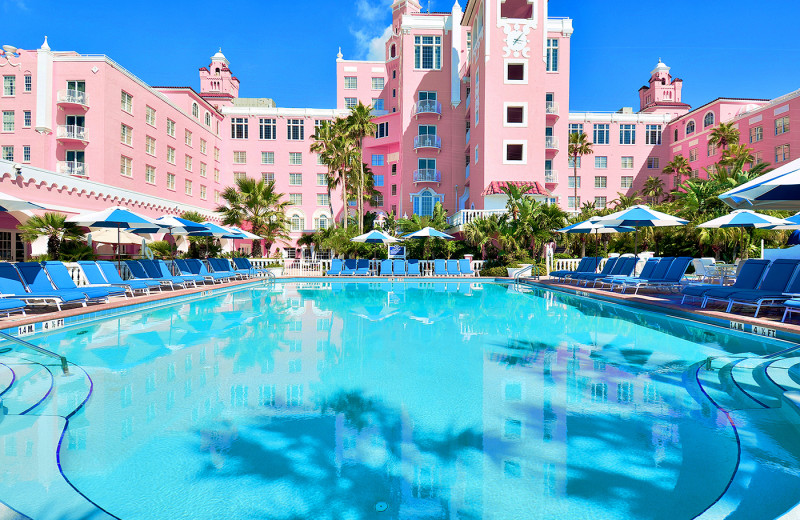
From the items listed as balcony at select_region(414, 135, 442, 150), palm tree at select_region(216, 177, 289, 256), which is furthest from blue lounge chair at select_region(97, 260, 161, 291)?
balcony at select_region(414, 135, 442, 150)

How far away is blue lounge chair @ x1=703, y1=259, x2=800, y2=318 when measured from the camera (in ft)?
26.3

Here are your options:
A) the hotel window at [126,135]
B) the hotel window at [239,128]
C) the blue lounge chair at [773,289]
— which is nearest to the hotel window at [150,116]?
the hotel window at [126,135]

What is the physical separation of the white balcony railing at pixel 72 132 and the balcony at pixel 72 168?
4.71 feet

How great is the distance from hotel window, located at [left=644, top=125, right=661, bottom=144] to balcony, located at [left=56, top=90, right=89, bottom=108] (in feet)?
148

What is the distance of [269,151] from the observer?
38688 millimetres

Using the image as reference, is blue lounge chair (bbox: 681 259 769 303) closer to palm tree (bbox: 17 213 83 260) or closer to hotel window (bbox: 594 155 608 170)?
palm tree (bbox: 17 213 83 260)

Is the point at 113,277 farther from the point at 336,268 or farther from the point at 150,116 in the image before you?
the point at 150,116

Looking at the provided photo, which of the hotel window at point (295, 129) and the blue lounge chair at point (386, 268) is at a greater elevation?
the hotel window at point (295, 129)

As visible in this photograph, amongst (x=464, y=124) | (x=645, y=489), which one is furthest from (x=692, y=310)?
(x=464, y=124)

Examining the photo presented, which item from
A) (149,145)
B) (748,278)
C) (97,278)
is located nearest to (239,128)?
(149,145)

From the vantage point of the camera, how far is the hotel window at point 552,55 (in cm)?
Answer: 3067

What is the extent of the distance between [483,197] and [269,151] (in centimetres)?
2175

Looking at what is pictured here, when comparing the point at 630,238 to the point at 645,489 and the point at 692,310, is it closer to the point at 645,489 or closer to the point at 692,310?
the point at 692,310

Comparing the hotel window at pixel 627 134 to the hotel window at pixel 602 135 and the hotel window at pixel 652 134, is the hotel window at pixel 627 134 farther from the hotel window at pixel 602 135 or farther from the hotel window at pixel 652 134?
the hotel window at pixel 652 134
